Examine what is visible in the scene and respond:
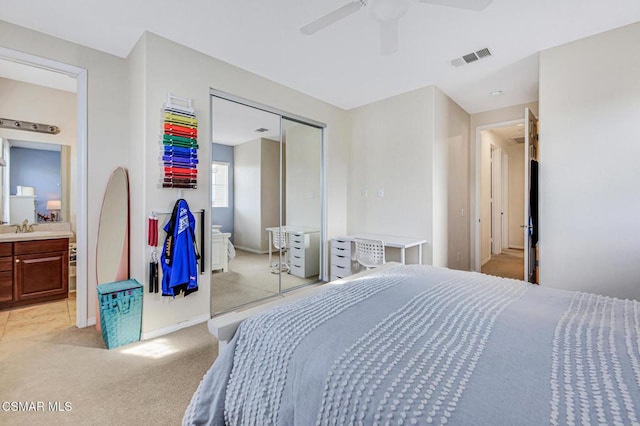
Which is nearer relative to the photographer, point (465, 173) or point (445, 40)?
point (445, 40)

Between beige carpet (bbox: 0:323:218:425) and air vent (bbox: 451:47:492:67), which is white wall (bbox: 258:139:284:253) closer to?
beige carpet (bbox: 0:323:218:425)

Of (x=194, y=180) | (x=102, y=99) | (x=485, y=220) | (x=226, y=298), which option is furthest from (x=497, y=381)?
(x=485, y=220)

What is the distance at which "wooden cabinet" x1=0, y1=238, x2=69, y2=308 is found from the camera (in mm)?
3062

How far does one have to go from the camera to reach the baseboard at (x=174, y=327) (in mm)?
2541

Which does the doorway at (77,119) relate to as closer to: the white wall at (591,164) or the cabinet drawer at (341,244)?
the cabinet drawer at (341,244)

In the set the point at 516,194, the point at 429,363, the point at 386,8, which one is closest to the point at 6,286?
the point at 429,363

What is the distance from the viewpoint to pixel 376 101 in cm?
425

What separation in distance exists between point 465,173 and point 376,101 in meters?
1.89

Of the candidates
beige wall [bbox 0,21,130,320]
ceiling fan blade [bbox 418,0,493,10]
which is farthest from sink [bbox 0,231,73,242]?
ceiling fan blade [bbox 418,0,493,10]

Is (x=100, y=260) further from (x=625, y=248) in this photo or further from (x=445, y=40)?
(x=625, y=248)

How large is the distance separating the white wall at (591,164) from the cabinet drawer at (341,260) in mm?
2153

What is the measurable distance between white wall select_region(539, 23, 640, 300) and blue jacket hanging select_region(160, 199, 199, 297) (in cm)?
341

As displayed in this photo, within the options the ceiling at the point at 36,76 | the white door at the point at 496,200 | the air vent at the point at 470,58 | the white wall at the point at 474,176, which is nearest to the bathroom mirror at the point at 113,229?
the ceiling at the point at 36,76

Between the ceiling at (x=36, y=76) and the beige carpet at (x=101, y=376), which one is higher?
the ceiling at (x=36, y=76)
